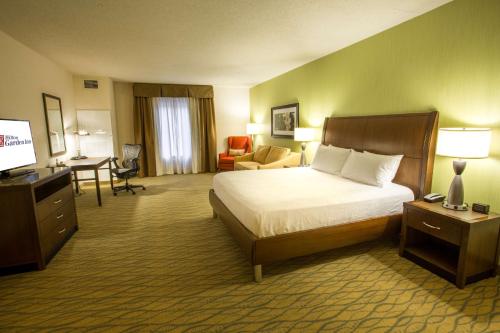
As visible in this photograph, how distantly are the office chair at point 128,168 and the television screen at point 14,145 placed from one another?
6.48ft

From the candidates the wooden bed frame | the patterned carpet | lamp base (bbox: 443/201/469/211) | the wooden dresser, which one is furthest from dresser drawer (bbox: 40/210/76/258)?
lamp base (bbox: 443/201/469/211)

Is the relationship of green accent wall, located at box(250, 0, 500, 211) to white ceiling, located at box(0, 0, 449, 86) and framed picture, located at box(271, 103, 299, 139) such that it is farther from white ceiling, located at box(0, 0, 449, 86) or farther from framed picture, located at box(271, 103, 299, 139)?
framed picture, located at box(271, 103, 299, 139)

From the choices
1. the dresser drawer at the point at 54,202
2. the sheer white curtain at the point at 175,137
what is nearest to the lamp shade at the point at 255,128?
the sheer white curtain at the point at 175,137

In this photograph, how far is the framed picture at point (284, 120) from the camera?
521cm

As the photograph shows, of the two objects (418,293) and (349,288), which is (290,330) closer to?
(349,288)

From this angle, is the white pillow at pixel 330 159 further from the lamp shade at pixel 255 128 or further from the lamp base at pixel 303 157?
the lamp shade at pixel 255 128

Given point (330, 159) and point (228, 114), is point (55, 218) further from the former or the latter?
point (228, 114)

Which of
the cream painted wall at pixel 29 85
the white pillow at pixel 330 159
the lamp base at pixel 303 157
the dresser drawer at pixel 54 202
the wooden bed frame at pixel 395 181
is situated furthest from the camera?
the lamp base at pixel 303 157

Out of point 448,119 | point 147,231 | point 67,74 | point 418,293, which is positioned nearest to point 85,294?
point 147,231

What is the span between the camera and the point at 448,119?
256cm

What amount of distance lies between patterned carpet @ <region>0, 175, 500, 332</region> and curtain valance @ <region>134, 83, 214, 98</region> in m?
4.49

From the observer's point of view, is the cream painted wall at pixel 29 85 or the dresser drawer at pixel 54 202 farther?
the cream painted wall at pixel 29 85

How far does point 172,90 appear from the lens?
671cm

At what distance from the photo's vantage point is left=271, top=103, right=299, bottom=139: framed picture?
521cm
